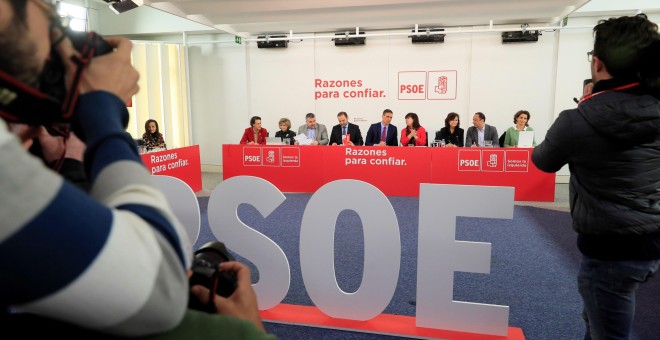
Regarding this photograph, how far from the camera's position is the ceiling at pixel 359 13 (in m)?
6.85

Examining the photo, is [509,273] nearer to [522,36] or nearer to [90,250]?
[90,250]

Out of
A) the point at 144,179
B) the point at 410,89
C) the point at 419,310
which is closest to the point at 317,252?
the point at 419,310

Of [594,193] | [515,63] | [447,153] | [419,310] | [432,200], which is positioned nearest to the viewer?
[594,193]

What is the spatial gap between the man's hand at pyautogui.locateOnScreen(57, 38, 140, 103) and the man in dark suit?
7459 mm

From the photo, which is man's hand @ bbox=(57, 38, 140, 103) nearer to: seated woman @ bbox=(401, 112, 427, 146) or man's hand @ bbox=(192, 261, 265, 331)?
man's hand @ bbox=(192, 261, 265, 331)

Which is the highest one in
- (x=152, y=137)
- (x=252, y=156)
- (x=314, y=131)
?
(x=314, y=131)

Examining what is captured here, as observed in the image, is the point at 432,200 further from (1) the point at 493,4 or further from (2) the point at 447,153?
(1) the point at 493,4

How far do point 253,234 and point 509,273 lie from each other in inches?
92.7

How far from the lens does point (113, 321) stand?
0.40 m

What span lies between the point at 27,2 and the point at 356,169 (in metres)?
6.69

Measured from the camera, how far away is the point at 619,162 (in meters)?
1.51

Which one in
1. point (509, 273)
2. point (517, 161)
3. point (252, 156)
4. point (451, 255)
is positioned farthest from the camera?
point (252, 156)

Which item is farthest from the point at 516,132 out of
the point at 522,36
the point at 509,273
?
the point at 509,273

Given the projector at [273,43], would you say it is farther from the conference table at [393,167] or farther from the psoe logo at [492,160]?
the psoe logo at [492,160]
